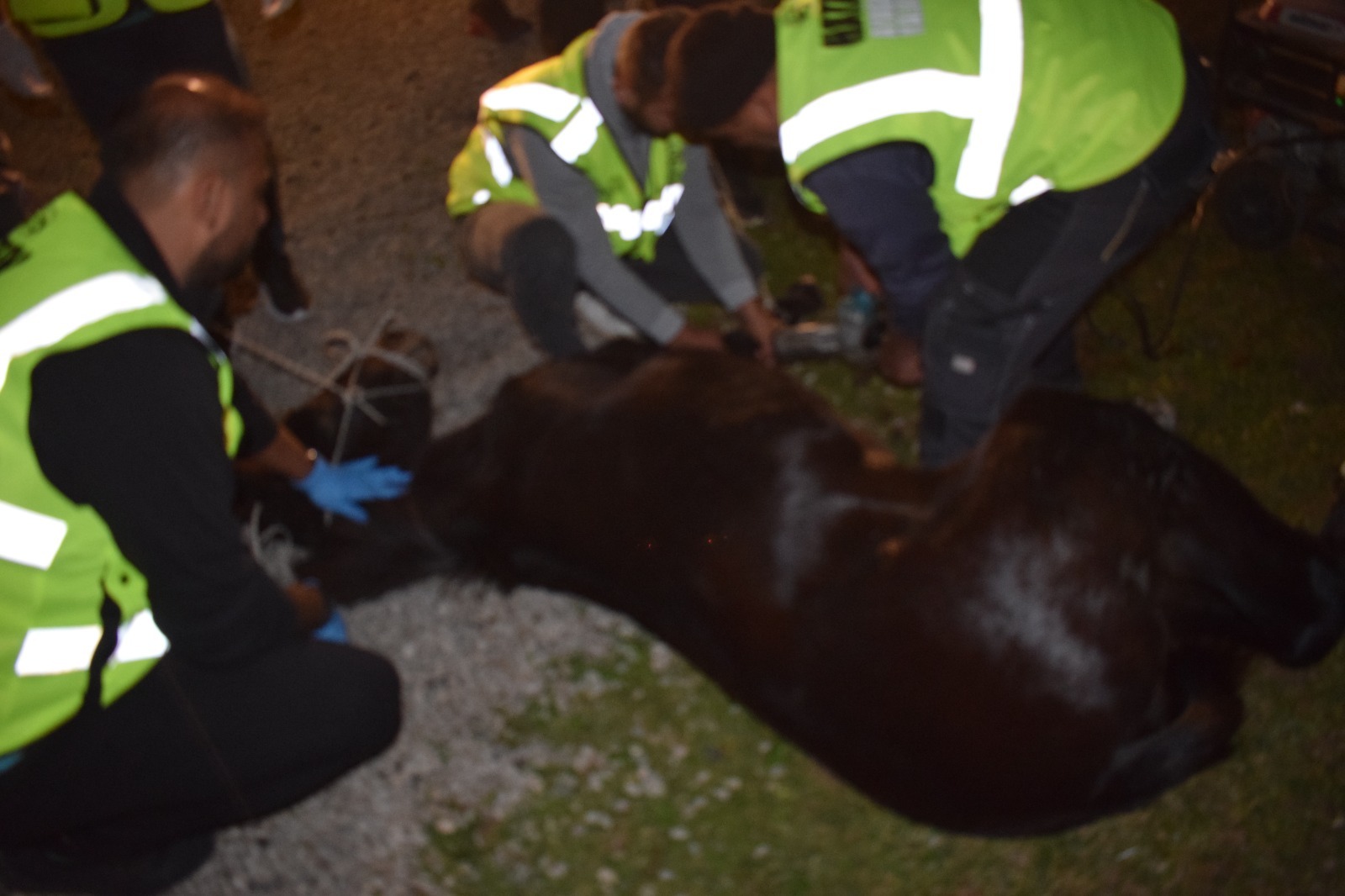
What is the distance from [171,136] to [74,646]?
3.22 ft

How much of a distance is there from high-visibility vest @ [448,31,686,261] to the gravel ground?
2.69ft

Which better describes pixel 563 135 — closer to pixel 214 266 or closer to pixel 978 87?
pixel 214 266

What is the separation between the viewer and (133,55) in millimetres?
2998

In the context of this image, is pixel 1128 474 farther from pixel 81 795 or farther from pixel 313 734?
pixel 81 795

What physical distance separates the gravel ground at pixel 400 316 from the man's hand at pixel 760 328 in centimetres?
93

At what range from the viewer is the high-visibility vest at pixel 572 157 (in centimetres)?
252

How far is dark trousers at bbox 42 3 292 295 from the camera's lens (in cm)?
295

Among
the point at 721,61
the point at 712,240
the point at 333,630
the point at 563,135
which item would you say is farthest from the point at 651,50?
the point at 333,630

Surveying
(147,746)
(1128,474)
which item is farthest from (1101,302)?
(147,746)

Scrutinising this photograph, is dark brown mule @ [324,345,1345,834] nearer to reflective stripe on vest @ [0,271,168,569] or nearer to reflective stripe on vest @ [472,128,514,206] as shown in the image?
reflective stripe on vest @ [0,271,168,569]

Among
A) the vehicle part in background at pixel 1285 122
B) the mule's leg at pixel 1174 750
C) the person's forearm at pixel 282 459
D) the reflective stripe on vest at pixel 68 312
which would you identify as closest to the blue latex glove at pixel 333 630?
the person's forearm at pixel 282 459

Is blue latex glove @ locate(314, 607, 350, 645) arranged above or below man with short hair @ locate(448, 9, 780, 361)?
below

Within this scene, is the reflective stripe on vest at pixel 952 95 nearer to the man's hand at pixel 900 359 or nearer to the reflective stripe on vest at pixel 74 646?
the man's hand at pixel 900 359

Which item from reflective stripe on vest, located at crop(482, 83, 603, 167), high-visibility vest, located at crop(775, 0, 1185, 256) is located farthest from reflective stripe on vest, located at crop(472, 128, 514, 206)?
high-visibility vest, located at crop(775, 0, 1185, 256)
